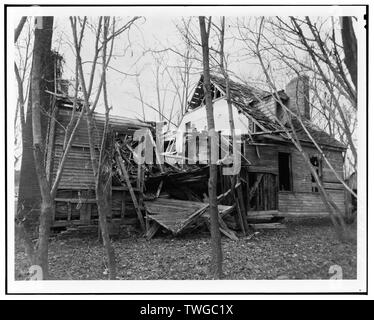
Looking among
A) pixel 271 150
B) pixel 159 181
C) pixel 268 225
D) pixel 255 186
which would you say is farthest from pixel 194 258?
pixel 271 150

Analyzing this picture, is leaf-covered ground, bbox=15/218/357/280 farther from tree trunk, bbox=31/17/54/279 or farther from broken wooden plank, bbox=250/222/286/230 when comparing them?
broken wooden plank, bbox=250/222/286/230

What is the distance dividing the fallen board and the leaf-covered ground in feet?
1.44

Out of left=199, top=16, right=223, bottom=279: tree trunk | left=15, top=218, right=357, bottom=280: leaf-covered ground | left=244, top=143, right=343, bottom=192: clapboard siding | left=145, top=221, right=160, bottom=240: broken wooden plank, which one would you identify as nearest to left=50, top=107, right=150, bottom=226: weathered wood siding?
left=145, top=221, right=160, bottom=240: broken wooden plank

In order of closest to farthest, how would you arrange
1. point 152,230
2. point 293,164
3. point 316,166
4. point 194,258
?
point 194,258 < point 152,230 < point 293,164 < point 316,166

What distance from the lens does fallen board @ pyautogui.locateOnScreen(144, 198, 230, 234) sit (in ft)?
27.5

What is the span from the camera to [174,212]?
28.6 feet

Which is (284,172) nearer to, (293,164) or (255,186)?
(293,164)

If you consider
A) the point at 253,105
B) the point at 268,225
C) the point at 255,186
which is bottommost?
the point at 268,225

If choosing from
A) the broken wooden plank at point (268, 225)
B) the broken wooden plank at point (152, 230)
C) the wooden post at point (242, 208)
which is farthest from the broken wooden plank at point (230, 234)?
the broken wooden plank at point (152, 230)

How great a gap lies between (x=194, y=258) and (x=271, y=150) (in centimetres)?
720

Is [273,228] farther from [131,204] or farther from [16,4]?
[16,4]

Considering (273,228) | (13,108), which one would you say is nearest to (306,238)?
(273,228)

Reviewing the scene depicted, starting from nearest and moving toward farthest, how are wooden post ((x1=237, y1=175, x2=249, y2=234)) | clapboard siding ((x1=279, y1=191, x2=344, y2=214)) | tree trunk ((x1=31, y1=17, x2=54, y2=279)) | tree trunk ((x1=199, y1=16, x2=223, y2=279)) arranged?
tree trunk ((x1=31, y1=17, x2=54, y2=279)) → tree trunk ((x1=199, y1=16, x2=223, y2=279)) → wooden post ((x1=237, y1=175, x2=249, y2=234)) → clapboard siding ((x1=279, y1=191, x2=344, y2=214))
